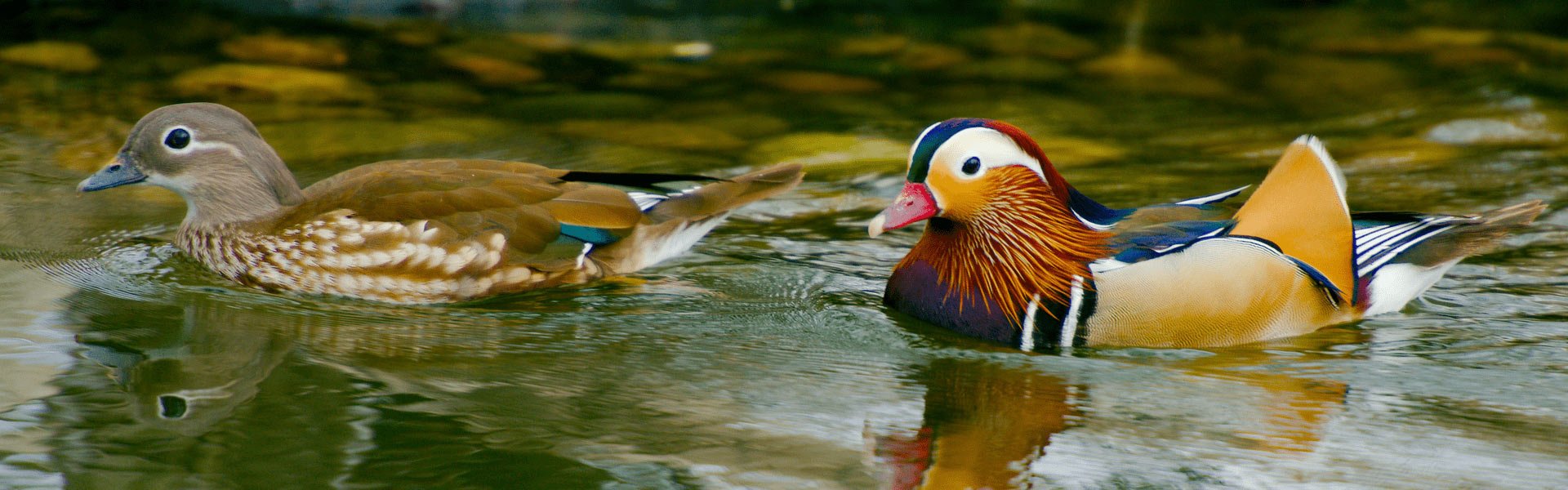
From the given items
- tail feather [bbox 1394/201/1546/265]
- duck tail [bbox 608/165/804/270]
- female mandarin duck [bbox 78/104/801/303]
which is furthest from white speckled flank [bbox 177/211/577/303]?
tail feather [bbox 1394/201/1546/265]

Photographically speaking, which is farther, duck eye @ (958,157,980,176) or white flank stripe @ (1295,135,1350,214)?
white flank stripe @ (1295,135,1350,214)

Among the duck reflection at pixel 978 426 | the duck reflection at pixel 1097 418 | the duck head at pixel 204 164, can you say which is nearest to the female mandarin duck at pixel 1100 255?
the duck reflection at pixel 1097 418

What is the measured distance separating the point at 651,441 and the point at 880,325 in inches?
45.6

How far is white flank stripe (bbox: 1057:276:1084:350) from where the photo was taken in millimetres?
4086

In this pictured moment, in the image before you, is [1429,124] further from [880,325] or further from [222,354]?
[222,354]

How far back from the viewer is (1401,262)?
4.47m

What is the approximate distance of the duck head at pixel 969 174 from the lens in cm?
403

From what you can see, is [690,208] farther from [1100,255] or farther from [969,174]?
[1100,255]

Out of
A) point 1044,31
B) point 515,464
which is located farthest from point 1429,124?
point 515,464

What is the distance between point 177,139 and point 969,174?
244 centimetres

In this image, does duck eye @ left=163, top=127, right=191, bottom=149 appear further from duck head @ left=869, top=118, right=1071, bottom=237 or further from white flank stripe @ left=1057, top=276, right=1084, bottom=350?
white flank stripe @ left=1057, top=276, right=1084, bottom=350

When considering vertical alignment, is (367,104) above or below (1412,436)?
above

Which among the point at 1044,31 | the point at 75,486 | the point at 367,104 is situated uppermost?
the point at 1044,31

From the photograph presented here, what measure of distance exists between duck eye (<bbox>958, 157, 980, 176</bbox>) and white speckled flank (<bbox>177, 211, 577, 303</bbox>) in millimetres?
1436
